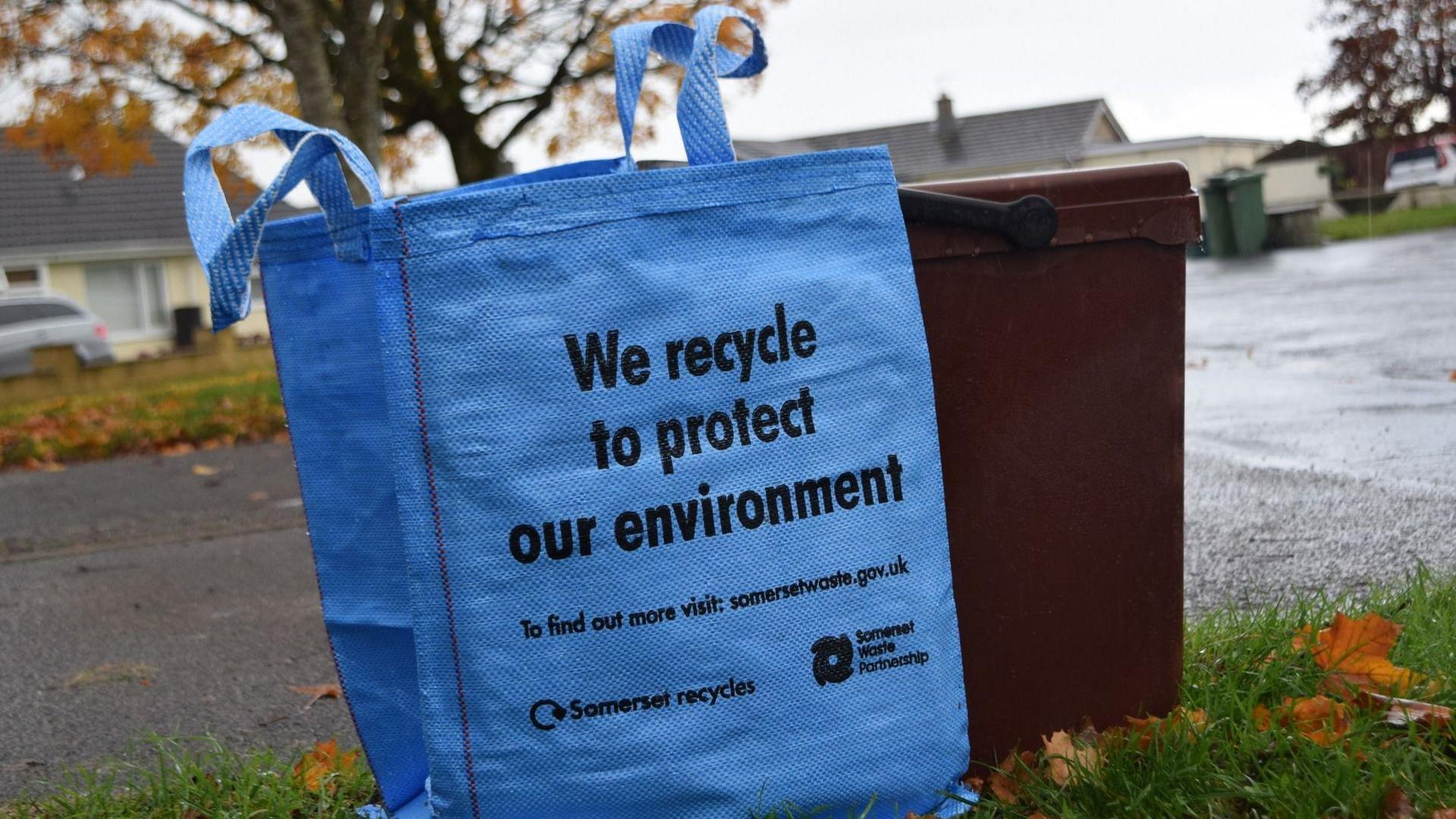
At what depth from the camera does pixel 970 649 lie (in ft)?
7.86

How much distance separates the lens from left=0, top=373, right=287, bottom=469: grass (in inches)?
368

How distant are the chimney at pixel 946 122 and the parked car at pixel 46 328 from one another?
31143mm

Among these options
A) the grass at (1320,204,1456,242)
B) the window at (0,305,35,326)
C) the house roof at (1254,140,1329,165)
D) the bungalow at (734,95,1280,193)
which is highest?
the bungalow at (734,95,1280,193)

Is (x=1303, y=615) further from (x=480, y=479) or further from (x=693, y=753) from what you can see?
(x=480, y=479)

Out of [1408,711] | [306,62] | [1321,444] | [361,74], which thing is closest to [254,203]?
[1408,711]

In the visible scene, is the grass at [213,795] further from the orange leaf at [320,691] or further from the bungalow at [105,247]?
the bungalow at [105,247]

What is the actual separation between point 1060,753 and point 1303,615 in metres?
0.89

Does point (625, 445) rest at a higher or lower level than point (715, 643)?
higher

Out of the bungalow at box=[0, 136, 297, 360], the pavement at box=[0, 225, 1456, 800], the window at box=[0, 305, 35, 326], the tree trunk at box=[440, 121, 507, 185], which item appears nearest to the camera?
the pavement at box=[0, 225, 1456, 800]

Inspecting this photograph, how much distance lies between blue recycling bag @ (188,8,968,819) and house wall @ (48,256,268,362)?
32179 millimetres

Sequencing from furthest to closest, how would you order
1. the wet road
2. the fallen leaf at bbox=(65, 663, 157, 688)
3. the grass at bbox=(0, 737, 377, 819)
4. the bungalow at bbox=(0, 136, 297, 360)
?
the bungalow at bbox=(0, 136, 297, 360), the wet road, the fallen leaf at bbox=(65, 663, 157, 688), the grass at bbox=(0, 737, 377, 819)

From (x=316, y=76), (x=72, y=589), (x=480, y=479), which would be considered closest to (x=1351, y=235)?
(x=316, y=76)

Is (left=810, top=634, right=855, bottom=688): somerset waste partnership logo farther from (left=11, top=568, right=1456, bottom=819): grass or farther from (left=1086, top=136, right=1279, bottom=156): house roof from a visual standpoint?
(left=1086, top=136, right=1279, bottom=156): house roof

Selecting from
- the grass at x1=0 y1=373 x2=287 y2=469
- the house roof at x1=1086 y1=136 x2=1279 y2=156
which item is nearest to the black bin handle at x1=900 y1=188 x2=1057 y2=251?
the grass at x1=0 y1=373 x2=287 y2=469
